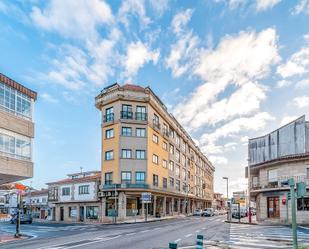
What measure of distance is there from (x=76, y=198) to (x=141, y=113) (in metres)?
16.6

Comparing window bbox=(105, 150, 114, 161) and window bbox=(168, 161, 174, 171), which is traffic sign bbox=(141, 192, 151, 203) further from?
window bbox=(168, 161, 174, 171)

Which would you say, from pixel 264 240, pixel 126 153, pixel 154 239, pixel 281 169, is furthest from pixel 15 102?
pixel 281 169

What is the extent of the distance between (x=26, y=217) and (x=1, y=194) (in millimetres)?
56652

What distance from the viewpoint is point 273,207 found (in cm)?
3975

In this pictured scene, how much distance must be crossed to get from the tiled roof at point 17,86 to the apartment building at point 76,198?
25536 mm

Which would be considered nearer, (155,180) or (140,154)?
(140,154)

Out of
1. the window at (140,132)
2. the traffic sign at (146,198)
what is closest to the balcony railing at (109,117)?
the window at (140,132)

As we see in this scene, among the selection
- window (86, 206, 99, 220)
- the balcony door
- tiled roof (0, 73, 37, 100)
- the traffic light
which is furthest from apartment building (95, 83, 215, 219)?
the traffic light

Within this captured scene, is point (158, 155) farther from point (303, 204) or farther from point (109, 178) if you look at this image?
point (303, 204)

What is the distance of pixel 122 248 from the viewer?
1617cm

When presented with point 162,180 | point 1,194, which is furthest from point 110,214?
point 1,194

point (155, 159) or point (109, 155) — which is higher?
point (109, 155)

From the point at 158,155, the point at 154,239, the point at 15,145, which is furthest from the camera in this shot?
the point at 158,155

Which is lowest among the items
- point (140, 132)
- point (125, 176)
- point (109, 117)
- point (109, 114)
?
point (125, 176)
